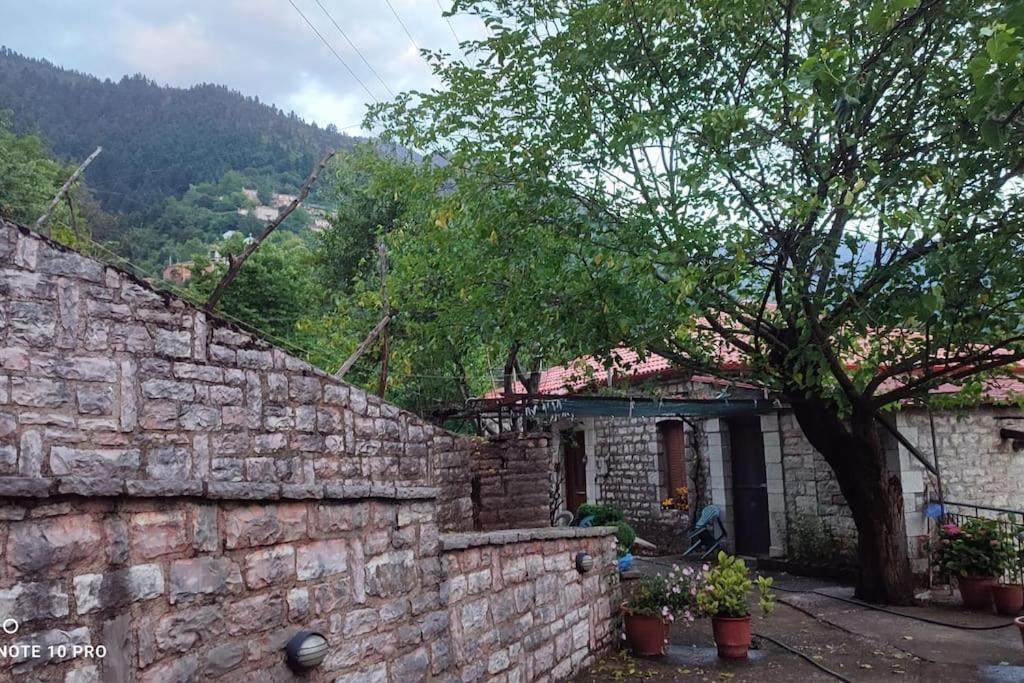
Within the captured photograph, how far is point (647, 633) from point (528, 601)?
5.80ft

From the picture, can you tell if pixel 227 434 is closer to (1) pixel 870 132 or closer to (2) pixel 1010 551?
(1) pixel 870 132

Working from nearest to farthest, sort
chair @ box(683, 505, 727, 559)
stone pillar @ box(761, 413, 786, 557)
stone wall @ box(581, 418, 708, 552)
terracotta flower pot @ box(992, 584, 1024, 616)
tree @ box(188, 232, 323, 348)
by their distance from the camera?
terracotta flower pot @ box(992, 584, 1024, 616) → stone pillar @ box(761, 413, 786, 557) → chair @ box(683, 505, 727, 559) → stone wall @ box(581, 418, 708, 552) → tree @ box(188, 232, 323, 348)

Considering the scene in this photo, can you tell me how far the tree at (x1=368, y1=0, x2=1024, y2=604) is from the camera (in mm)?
6098

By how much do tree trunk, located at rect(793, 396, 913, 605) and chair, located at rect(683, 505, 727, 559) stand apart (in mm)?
3653

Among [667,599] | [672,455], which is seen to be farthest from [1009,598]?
[672,455]

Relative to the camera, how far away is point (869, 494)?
832cm

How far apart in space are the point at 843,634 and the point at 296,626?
19.3ft

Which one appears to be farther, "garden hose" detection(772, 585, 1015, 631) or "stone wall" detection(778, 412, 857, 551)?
"stone wall" detection(778, 412, 857, 551)

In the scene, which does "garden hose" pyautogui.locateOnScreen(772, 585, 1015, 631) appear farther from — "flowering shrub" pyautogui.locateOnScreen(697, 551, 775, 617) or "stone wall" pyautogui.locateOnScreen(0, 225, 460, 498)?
"stone wall" pyautogui.locateOnScreen(0, 225, 460, 498)

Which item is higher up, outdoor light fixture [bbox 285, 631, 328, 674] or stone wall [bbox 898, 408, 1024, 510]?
stone wall [bbox 898, 408, 1024, 510]

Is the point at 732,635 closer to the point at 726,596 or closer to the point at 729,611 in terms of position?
the point at 729,611

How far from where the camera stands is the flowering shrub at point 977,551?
831cm

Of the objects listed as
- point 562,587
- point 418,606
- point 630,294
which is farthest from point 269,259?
point 418,606

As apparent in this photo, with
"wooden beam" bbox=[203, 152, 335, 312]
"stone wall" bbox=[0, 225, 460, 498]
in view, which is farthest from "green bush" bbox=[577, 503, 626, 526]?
"wooden beam" bbox=[203, 152, 335, 312]
